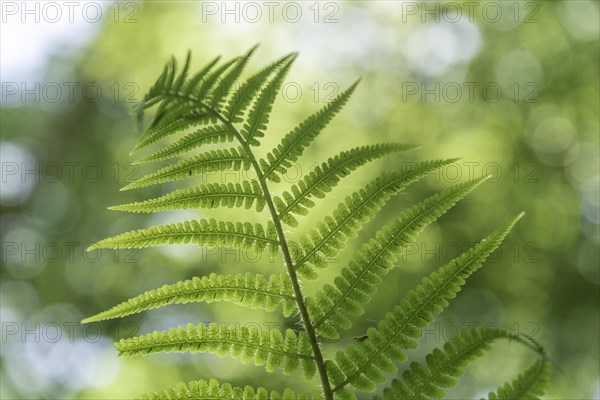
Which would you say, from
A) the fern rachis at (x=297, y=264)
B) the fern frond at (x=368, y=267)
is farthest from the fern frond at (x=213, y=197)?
the fern frond at (x=368, y=267)

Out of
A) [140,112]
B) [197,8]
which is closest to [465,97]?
[197,8]

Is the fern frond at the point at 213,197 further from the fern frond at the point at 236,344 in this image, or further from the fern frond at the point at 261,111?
the fern frond at the point at 236,344

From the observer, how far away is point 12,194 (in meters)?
7.32

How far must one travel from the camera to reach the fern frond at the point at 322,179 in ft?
3.56

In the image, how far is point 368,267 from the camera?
1012 mm

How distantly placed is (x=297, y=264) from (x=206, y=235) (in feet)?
0.58

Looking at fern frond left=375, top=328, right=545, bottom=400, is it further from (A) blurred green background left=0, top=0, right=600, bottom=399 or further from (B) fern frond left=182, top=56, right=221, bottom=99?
(A) blurred green background left=0, top=0, right=600, bottom=399

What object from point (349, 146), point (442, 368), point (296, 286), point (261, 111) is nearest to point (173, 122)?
point (261, 111)

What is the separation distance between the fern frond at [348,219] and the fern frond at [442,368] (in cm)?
24

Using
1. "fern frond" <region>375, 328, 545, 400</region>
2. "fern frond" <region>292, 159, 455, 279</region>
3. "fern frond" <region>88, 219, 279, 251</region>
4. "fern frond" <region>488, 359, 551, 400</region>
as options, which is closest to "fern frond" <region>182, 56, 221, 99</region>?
"fern frond" <region>88, 219, 279, 251</region>

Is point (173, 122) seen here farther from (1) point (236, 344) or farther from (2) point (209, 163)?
(1) point (236, 344)

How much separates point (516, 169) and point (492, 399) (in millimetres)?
6940

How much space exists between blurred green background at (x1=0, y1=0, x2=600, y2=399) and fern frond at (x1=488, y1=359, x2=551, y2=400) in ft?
17.0

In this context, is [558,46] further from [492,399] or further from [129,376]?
[492,399]
